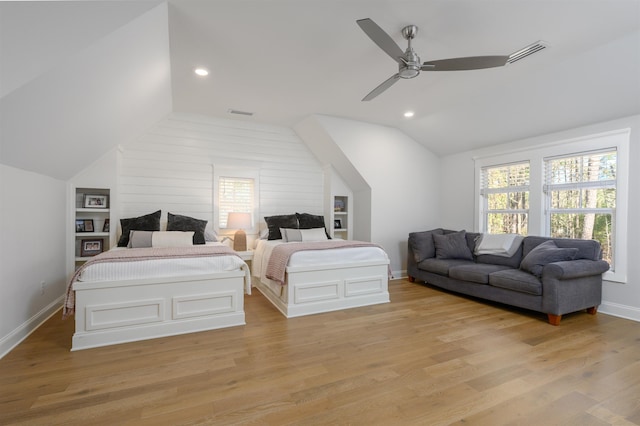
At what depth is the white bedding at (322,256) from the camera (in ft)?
11.2

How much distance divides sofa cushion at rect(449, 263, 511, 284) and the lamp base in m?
3.07

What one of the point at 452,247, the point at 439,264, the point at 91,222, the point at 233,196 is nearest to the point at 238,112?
the point at 233,196

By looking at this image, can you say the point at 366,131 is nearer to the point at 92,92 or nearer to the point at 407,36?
the point at 407,36

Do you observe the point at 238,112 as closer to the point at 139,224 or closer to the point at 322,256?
the point at 139,224

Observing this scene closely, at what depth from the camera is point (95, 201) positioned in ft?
13.4

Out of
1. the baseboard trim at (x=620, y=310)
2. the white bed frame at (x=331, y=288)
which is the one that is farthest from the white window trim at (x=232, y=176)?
the baseboard trim at (x=620, y=310)

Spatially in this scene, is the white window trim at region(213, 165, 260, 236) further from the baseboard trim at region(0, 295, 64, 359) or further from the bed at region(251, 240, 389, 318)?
the baseboard trim at region(0, 295, 64, 359)

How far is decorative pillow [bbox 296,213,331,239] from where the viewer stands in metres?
4.88

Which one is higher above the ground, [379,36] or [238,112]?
[238,112]

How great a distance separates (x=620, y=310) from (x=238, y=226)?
16.0 feet

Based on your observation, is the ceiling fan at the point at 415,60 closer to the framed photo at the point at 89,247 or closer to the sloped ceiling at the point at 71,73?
the sloped ceiling at the point at 71,73

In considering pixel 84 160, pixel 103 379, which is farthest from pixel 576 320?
pixel 84 160

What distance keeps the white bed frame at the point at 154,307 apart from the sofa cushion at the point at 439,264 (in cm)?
286

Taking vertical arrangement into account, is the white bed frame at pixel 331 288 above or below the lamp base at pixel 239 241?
below
